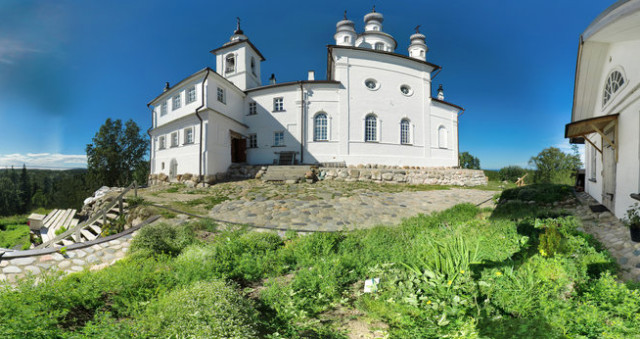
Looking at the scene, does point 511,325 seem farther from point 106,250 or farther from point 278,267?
point 106,250

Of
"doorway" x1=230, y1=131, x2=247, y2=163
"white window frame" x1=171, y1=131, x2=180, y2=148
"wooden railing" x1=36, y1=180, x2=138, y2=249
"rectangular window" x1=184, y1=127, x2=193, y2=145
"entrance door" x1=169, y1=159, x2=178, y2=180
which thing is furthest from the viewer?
"doorway" x1=230, y1=131, x2=247, y2=163

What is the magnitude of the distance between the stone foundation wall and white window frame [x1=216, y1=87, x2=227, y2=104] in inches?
331

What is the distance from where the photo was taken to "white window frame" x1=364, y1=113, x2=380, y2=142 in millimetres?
18781

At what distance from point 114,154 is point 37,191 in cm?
4185

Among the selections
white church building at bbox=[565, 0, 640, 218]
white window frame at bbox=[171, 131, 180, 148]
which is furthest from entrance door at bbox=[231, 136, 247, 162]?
white church building at bbox=[565, 0, 640, 218]

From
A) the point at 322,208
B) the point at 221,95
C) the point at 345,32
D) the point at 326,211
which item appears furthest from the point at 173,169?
the point at 345,32

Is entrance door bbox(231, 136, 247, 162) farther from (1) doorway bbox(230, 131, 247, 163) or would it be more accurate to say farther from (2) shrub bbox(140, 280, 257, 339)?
(2) shrub bbox(140, 280, 257, 339)

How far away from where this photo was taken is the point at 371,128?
745 inches

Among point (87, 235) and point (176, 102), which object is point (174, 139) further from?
point (87, 235)

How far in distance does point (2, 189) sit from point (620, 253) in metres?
71.5

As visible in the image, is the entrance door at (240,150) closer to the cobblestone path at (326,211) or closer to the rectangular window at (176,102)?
the rectangular window at (176,102)

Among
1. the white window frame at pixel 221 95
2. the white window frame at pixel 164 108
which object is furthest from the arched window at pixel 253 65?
the white window frame at pixel 164 108

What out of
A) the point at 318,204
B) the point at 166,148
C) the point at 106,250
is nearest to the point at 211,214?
the point at 106,250

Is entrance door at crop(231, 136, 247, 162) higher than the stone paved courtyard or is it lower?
higher
